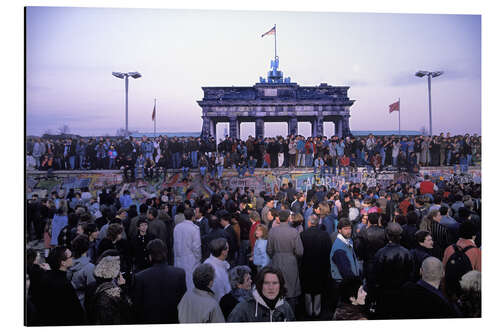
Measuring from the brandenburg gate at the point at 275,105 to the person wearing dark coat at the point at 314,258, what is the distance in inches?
174

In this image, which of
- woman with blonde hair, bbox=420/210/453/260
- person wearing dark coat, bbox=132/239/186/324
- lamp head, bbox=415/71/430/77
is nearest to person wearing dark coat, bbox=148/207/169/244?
person wearing dark coat, bbox=132/239/186/324

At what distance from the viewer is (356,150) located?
486 inches

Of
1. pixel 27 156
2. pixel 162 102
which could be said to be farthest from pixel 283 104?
pixel 27 156

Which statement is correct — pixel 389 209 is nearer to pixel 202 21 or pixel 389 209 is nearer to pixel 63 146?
pixel 202 21

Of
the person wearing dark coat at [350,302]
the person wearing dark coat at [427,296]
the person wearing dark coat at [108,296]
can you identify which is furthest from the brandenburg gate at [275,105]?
the person wearing dark coat at [427,296]

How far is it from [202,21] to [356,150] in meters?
5.00

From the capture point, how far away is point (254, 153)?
41.9ft

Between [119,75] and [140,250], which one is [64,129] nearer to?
[119,75]

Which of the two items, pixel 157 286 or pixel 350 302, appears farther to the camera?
pixel 350 302

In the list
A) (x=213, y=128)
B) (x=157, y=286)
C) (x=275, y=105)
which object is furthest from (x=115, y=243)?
(x=275, y=105)

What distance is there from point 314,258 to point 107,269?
A: 3.79m

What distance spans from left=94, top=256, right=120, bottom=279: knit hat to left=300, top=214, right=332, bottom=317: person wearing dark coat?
3553 mm

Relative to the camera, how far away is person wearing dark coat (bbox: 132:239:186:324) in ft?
22.1

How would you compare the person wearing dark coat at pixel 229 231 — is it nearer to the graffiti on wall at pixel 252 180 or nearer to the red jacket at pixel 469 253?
the graffiti on wall at pixel 252 180
